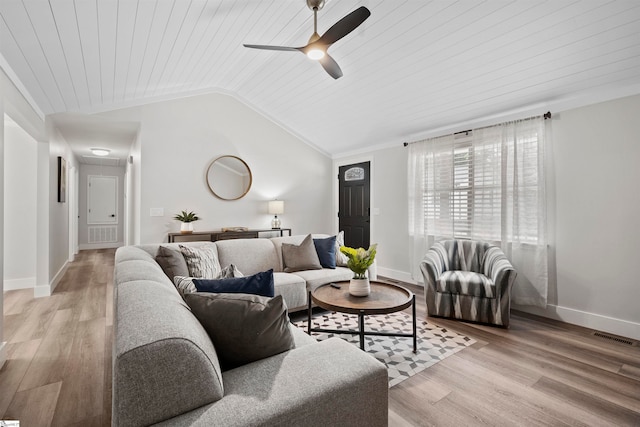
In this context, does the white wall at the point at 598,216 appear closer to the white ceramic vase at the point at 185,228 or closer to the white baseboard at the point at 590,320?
the white baseboard at the point at 590,320

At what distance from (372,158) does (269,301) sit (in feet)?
14.3

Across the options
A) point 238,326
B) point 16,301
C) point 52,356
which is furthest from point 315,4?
point 16,301

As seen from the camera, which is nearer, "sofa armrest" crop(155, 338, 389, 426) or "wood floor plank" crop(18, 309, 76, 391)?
"sofa armrest" crop(155, 338, 389, 426)

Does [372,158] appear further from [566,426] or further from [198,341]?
[198,341]

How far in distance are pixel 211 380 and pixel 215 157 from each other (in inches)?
172

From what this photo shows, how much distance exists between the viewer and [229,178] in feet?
16.4

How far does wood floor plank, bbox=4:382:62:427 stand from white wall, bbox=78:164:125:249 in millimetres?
7737

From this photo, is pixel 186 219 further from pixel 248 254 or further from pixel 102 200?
pixel 102 200

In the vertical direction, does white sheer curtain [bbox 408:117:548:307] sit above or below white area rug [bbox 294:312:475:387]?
above

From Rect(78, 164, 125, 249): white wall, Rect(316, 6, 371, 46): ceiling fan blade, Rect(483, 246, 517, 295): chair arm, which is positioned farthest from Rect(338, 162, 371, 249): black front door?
Rect(78, 164, 125, 249): white wall

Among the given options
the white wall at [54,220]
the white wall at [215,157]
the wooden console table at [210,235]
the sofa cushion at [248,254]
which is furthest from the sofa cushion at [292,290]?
the white wall at [54,220]

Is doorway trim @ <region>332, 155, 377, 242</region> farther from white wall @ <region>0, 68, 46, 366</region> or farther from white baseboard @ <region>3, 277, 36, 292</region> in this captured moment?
white baseboard @ <region>3, 277, 36, 292</region>

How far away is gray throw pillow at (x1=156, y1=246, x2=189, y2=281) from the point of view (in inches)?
100

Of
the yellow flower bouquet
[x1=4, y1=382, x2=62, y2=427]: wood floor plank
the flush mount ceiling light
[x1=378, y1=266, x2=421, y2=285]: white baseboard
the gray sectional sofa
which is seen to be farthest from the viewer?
the flush mount ceiling light
